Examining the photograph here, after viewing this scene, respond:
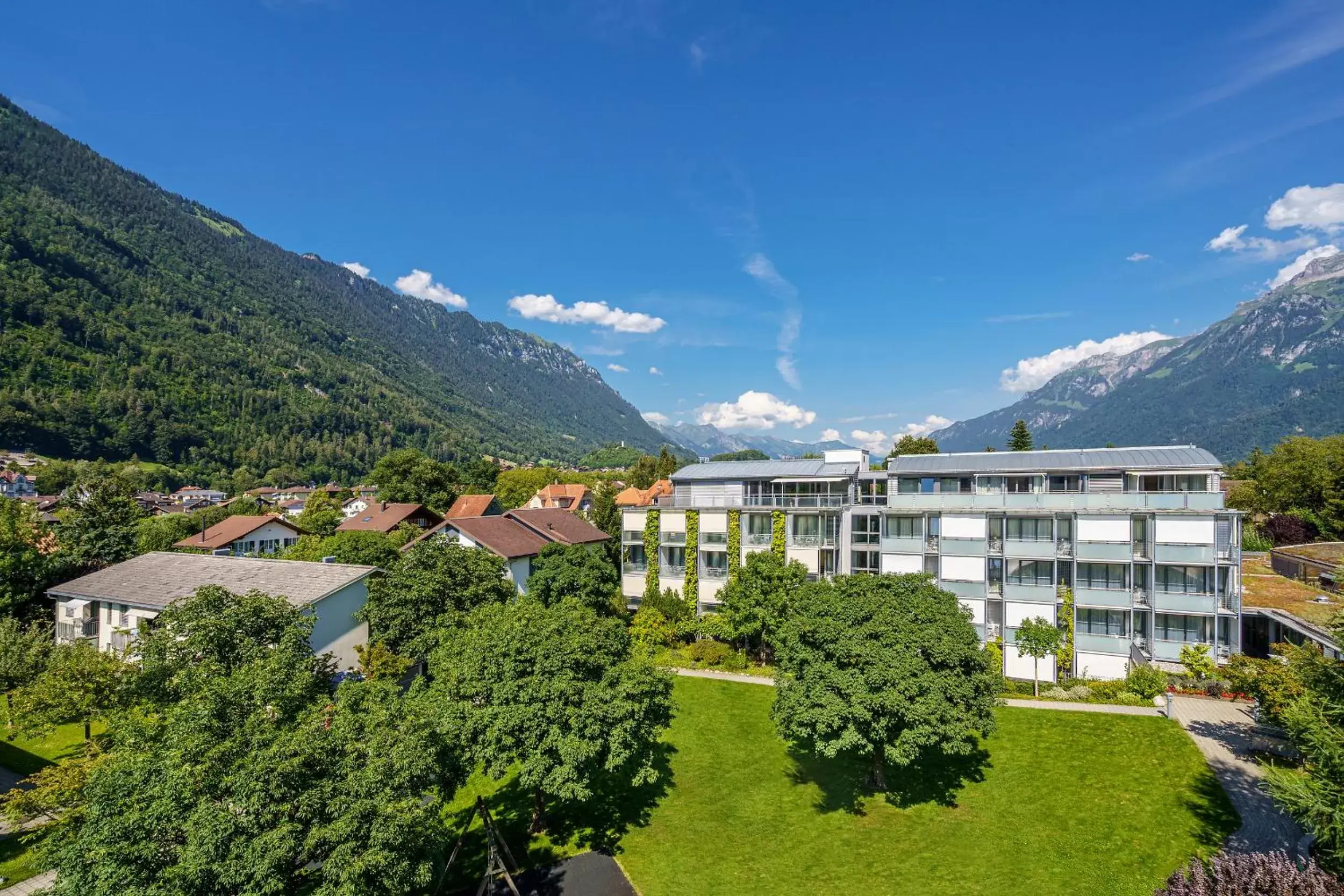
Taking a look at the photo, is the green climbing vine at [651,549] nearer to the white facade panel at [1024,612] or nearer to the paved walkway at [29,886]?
the white facade panel at [1024,612]

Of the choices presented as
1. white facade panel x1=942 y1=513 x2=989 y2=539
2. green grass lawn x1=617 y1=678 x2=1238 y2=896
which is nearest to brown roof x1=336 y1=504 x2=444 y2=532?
green grass lawn x1=617 y1=678 x2=1238 y2=896

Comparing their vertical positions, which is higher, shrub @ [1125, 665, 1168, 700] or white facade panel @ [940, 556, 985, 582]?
white facade panel @ [940, 556, 985, 582]

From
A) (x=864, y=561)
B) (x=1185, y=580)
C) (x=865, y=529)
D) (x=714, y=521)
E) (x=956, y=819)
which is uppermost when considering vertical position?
(x=714, y=521)

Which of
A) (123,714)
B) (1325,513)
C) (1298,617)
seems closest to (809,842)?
(123,714)

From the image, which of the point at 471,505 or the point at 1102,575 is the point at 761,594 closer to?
the point at 1102,575

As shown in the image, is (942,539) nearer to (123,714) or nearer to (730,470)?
(730,470)

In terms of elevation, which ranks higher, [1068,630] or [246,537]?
[246,537]

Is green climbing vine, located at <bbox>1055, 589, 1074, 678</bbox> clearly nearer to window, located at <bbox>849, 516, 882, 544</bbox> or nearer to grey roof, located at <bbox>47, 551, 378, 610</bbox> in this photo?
window, located at <bbox>849, 516, 882, 544</bbox>

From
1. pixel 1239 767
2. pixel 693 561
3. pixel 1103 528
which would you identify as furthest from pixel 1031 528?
pixel 693 561
